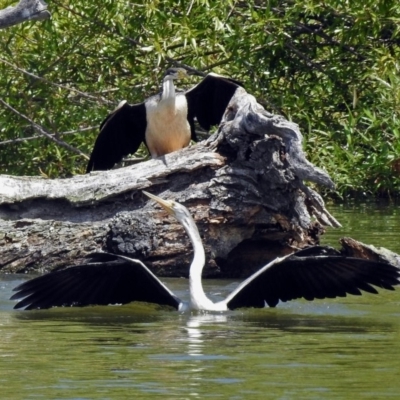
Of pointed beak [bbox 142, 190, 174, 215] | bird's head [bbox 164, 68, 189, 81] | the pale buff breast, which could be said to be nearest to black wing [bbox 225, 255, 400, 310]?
pointed beak [bbox 142, 190, 174, 215]

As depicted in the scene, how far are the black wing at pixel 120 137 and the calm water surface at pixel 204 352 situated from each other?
2787mm

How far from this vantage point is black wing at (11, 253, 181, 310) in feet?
25.2

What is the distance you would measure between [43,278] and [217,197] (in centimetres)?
172

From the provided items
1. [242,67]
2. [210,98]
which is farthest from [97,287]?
[242,67]

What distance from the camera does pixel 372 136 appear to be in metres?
14.1

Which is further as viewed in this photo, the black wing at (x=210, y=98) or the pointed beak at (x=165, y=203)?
the black wing at (x=210, y=98)

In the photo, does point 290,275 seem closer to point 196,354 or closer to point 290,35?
point 196,354

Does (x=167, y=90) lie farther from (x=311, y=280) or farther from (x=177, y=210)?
(x=311, y=280)

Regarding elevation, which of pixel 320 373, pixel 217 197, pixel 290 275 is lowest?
pixel 320 373

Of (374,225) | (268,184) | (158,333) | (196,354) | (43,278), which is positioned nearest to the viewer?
(196,354)

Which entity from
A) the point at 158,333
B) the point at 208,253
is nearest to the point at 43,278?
the point at 158,333

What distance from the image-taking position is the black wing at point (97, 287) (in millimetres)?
7691

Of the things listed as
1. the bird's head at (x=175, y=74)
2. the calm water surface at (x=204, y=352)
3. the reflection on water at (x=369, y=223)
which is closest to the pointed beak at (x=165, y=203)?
the calm water surface at (x=204, y=352)

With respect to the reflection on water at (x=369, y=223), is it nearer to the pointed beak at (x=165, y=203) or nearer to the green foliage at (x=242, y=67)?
the green foliage at (x=242, y=67)
